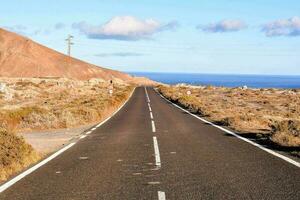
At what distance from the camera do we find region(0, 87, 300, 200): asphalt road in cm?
793

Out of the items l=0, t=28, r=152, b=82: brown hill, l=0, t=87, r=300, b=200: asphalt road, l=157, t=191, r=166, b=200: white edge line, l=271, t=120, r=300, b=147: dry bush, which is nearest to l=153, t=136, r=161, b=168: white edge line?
l=0, t=87, r=300, b=200: asphalt road

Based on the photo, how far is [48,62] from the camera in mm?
181500

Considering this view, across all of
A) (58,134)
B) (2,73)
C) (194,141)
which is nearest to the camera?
(194,141)

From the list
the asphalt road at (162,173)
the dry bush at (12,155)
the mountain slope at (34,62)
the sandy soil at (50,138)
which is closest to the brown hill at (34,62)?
the mountain slope at (34,62)

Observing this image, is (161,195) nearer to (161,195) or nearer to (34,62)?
(161,195)

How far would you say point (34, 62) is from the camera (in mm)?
175375

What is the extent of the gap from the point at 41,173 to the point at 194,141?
22.7 ft

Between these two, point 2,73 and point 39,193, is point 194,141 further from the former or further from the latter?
point 2,73

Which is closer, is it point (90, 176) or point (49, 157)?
point (90, 176)

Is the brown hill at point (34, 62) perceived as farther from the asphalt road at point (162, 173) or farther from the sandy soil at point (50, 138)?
the asphalt road at point (162, 173)

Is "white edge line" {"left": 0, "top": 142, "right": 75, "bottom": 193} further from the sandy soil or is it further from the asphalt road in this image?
the sandy soil

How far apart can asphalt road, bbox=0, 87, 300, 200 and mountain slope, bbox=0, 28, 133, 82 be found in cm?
15228

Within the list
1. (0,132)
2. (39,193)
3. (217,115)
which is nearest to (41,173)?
(39,193)

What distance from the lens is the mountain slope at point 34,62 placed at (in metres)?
169
